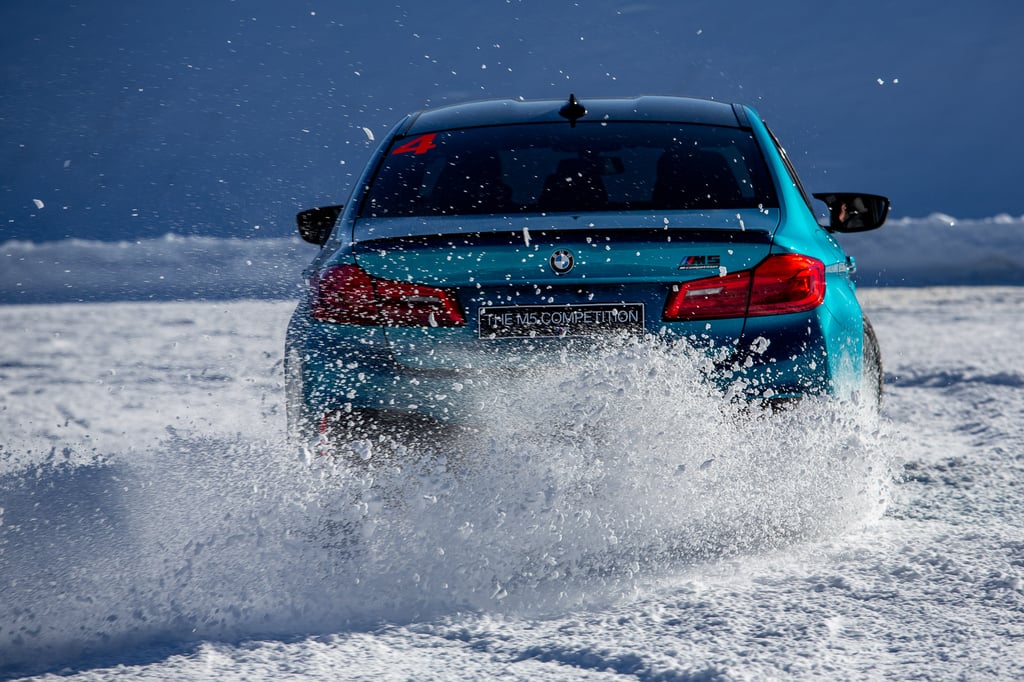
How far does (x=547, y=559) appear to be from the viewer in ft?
11.5

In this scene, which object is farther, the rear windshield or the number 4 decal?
the number 4 decal

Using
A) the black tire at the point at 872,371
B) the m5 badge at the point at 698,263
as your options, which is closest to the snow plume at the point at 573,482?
the m5 badge at the point at 698,263

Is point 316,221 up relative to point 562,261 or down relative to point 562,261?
up

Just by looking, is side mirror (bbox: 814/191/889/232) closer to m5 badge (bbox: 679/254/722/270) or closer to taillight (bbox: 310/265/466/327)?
m5 badge (bbox: 679/254/722/270)

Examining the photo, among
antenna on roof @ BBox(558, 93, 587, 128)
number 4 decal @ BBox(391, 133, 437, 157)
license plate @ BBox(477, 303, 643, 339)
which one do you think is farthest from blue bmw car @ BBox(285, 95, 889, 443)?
antenna on roof @ BBox(558, 93, 587, 128)

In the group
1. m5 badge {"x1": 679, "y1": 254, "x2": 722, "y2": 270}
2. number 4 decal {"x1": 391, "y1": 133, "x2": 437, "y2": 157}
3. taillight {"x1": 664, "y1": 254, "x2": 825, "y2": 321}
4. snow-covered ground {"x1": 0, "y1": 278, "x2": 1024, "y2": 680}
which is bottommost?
snow-covered ground {"x1": 0, "y1": 278, "x2": 1024, "y2": 680}

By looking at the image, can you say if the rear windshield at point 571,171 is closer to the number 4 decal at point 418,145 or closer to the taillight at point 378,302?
the number 4 decal at point 418,145

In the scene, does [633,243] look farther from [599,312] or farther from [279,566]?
[279,566]

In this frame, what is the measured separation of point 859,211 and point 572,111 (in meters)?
1.32

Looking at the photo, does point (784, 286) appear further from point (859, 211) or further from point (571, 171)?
point (859, 211)

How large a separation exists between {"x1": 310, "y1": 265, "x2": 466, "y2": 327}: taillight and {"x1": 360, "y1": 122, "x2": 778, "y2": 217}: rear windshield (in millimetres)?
403

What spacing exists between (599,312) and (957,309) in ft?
43.2

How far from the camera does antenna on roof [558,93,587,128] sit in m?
4.55

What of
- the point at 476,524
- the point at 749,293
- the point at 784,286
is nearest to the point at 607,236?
the point at 749,293
